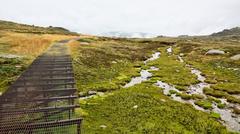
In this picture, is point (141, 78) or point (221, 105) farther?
point (141, 78)

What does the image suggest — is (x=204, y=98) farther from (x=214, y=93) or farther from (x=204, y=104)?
(x=204, y=104)

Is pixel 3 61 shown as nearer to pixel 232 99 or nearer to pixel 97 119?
pixel 97 119

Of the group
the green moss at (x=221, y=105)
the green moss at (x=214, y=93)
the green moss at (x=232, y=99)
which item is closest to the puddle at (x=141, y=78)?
the green moss at (x=214, y=93)

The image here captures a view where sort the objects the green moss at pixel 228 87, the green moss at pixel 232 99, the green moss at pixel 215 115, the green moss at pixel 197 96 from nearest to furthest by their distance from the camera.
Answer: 1. the green moss at pixel 215 115
2. the green moss at pixel 232 99
3. the green moss at pixel 197 96
4. the green moss at pixel 228 87

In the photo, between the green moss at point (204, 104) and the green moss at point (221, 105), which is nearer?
the green moss at point (204, 104)

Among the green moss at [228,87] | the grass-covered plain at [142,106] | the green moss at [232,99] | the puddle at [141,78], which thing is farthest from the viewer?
the puddle at [141,78]

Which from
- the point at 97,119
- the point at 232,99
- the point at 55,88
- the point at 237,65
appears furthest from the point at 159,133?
the point at 237,65

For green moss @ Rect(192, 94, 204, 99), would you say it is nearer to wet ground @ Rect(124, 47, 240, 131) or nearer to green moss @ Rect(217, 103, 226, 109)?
wet ground @ Rect(124, 47, 240, 131)

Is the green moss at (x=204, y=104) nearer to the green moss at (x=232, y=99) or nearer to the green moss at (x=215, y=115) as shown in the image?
the green moss at (x=215, y=115)

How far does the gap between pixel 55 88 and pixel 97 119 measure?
215 inches

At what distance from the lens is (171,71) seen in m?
50.7

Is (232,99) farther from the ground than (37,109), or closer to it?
closer to it

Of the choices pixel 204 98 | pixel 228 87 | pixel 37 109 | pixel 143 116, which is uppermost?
pixel 37 109

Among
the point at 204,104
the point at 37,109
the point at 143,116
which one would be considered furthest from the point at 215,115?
the point at 37,109
